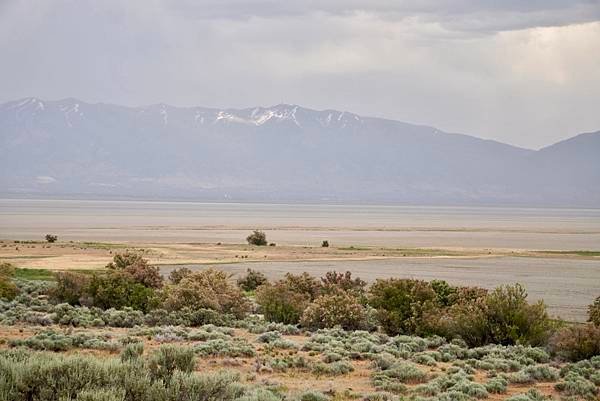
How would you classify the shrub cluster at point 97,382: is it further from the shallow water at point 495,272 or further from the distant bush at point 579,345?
the shallow water at point 495,272

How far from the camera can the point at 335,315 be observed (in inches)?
1065

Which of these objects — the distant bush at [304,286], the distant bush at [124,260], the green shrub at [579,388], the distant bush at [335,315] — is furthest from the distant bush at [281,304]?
the green shrub at [579,388]

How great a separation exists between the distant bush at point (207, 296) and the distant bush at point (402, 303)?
14.2 ft

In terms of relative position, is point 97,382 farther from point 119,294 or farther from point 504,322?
point 119,294

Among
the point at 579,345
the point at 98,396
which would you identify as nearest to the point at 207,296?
the point at 579,345

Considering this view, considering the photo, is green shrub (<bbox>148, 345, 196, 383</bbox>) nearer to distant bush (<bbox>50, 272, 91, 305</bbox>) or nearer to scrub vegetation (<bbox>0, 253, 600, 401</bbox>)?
scrub vegetation (<bbox>0, 253, 600, 401</bbox>)

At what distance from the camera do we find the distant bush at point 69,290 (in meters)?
31.2

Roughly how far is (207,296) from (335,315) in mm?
4173

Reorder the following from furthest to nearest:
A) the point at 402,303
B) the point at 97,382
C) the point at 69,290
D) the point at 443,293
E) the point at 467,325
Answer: the point at 69,290, the point at 443,293, the point at 402,303, the point at 467,325, the point at 97,382

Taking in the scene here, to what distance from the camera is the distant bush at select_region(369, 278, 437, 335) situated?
26.2 m

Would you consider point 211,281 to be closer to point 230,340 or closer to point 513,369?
point 230,340

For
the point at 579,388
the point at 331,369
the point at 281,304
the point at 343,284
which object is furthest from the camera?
the point at 343,284

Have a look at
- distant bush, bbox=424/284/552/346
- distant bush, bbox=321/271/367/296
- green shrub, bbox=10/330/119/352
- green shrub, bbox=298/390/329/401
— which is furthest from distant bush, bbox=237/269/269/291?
green shrub, bbox=298/390/329/401

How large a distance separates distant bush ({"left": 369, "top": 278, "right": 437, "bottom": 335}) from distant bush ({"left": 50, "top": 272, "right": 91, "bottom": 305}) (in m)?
10.1
